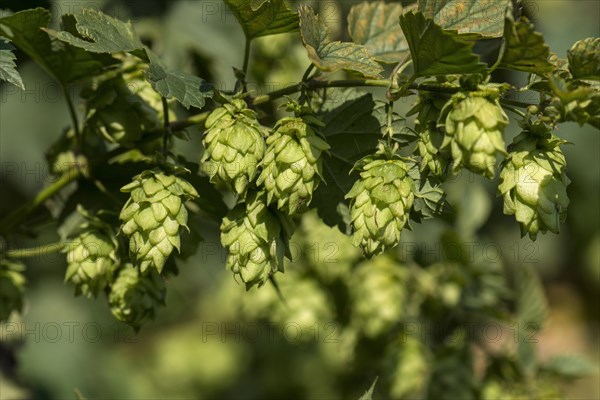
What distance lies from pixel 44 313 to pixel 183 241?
8.73ft

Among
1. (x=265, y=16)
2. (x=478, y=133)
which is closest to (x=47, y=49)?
(x=265, y=16)

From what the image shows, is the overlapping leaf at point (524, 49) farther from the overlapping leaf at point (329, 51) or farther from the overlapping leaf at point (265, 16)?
the overlapping leaf at point (265, 16)

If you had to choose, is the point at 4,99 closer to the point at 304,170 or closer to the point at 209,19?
the point at 209,19

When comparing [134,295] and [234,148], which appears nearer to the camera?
[234,148]

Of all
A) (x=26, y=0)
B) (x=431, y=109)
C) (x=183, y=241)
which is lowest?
(x=183, y=241)

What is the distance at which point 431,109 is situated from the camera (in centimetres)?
160

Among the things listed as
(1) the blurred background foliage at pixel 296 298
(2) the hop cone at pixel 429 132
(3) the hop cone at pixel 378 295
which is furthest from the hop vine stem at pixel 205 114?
(3) the hop cone at pixel 378 295

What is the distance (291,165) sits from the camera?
5.06 ft

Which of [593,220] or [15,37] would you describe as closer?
[15,37]

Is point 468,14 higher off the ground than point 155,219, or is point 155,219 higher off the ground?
point 468,14

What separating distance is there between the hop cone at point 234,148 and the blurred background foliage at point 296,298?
81cm

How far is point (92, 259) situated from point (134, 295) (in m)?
0.13

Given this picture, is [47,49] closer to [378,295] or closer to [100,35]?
[100,35]

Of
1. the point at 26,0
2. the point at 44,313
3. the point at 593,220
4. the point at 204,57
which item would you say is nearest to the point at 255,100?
the point at 26,0
